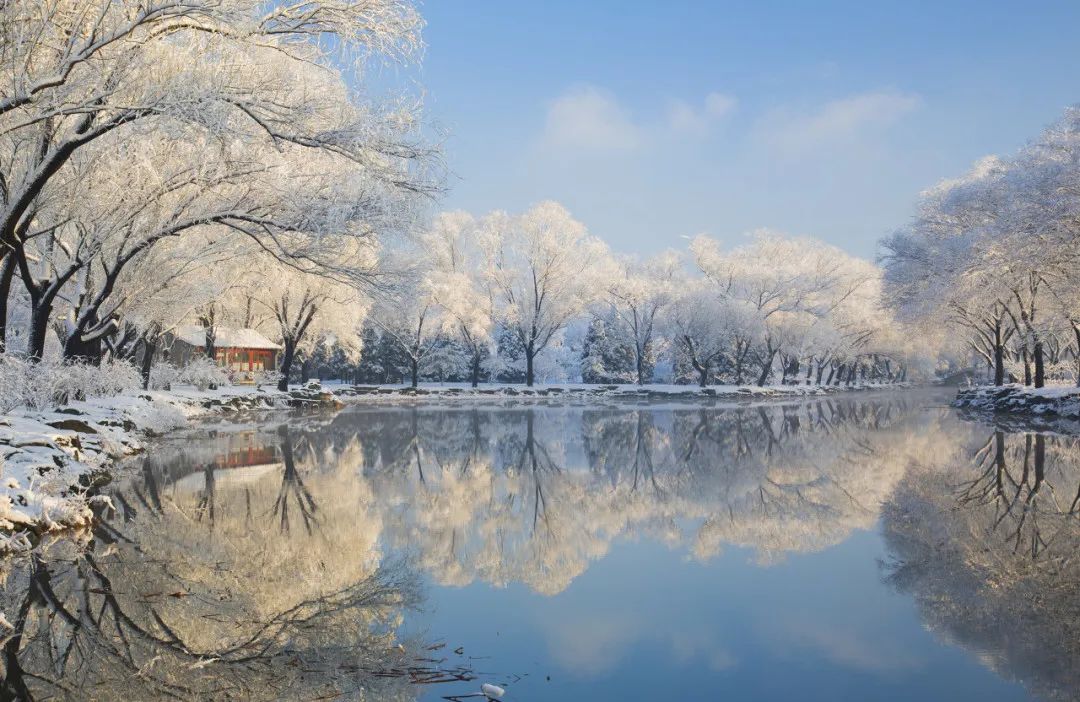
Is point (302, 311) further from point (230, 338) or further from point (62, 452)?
point (62, 452)

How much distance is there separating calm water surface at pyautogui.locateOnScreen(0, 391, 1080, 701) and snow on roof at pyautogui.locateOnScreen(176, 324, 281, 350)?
34.8 metres

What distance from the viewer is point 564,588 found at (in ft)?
21.9

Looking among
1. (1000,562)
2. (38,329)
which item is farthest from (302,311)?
(1000,562)

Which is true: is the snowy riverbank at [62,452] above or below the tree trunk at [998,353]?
below

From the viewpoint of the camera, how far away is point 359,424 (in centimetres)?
2594

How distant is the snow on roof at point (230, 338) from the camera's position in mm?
45250

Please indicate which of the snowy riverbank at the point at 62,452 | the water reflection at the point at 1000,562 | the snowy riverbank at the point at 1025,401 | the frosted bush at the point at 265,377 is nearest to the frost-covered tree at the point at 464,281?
the frosted bush at the point at 265,377

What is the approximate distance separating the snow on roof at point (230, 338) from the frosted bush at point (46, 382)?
2515 centimetres

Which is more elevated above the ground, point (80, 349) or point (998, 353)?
point (998, 353)

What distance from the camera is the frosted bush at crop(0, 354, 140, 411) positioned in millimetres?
12500

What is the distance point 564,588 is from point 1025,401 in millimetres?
32124

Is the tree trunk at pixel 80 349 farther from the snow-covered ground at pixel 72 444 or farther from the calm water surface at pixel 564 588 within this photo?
Result: the calm water surface at pixel 564 588

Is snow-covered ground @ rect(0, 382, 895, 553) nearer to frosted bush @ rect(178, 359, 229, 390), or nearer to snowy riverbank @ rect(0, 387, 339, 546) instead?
snowy riverbank @ rect(0, 387, 339, 546)

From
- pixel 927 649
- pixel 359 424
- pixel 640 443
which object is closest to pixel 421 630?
pixel 927 649
